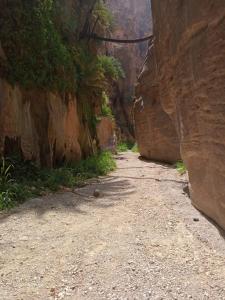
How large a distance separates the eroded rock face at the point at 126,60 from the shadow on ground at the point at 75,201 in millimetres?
22973

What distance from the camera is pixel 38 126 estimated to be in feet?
26.0

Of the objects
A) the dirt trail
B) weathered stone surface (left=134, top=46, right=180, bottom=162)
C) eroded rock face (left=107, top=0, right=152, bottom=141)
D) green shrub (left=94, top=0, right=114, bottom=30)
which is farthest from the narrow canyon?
eroded rock face (left=107, top=0, right=152, bottom=141)

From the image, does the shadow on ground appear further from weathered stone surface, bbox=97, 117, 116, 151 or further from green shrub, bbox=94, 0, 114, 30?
weathered stone surface, bbox=97, 117, 116, 151

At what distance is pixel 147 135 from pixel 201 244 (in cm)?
973

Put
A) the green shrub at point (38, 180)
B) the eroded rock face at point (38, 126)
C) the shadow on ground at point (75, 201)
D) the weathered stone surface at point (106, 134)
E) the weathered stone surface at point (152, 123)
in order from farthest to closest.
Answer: the weathered stone surface at point (106, 134), the weathered stone surface at point (152, 123), the eroded rock face at point (38, 126), the green shrub at point (38, 180), the shadow on ground at point (75, 201)

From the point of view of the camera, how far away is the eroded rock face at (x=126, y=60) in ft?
101

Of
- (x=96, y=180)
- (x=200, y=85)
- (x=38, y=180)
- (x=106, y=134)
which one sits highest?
(x=200, y=85)

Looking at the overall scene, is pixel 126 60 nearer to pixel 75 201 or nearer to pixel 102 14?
pixel 102 14

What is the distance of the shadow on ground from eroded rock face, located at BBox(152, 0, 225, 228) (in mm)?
1567

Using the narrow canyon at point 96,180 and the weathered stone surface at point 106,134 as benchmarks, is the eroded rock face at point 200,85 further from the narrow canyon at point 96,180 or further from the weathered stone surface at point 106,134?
Answer: the weathered stone surface at point 106,134

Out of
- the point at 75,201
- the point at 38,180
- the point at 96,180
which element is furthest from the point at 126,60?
the point at 75,201

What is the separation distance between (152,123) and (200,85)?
339 inches

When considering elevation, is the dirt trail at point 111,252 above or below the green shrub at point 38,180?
below

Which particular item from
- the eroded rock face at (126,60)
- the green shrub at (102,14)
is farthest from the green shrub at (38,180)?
the eroded rock face at (126,60)
